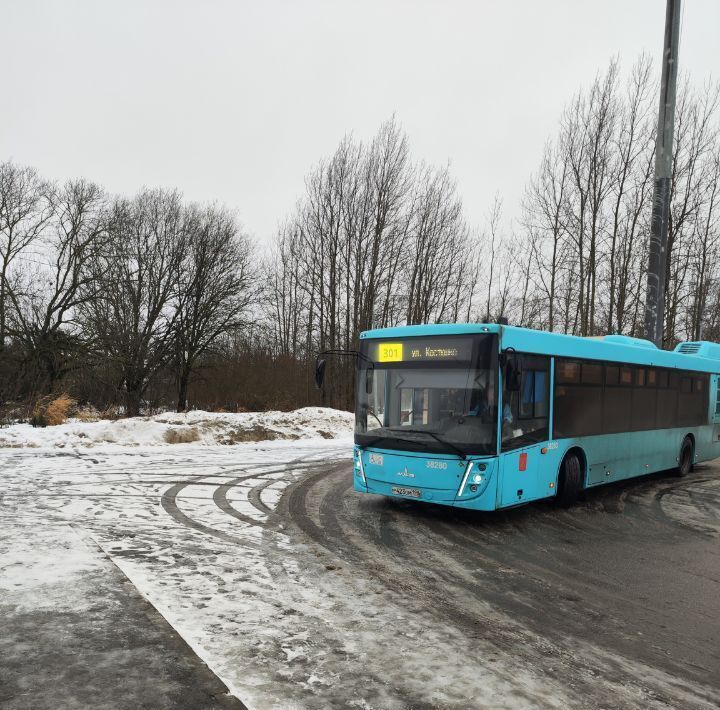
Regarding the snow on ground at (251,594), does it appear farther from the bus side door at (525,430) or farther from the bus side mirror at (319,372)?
the bus side door at (525,430)

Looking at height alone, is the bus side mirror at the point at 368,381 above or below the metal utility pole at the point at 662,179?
below

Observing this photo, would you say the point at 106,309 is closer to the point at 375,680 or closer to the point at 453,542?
the point at 453,542

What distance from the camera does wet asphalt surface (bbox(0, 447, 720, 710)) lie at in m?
3.86

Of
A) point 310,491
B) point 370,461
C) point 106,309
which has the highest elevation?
point 106,309

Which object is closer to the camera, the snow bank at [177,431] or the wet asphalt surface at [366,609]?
the wet asphalt surface at [366,609]

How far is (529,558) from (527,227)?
2695 cm

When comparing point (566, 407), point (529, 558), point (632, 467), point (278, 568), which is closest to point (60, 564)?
point (278, 568)

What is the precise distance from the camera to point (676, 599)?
595 cm

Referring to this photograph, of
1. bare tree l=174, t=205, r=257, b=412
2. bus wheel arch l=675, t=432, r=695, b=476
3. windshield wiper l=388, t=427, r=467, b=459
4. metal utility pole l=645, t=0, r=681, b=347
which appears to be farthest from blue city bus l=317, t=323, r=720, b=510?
bare tree l=174, t=205, r=257, b=412

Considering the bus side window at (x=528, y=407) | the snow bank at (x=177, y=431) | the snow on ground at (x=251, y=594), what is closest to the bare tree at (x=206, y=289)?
the snow bank at (x=177, y=431)

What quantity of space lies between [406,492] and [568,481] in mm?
2863

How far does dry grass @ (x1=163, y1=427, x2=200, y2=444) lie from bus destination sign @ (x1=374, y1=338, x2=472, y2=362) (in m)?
9.68

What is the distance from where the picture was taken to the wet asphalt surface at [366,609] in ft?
12.7

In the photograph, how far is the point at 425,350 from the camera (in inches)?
352
